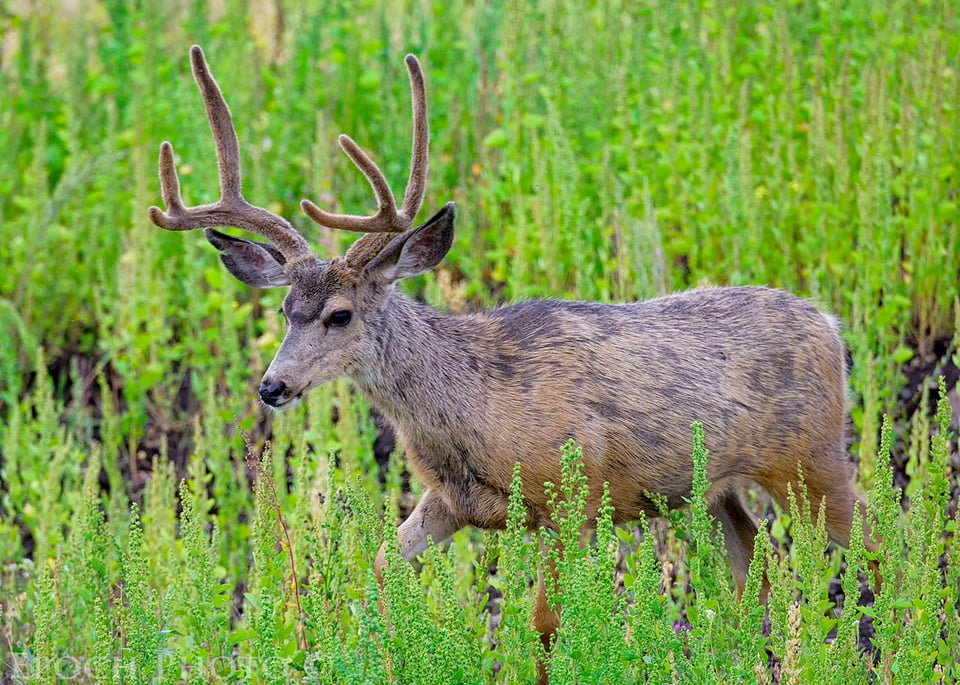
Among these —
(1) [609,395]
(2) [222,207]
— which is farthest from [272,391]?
(1) [609,395]

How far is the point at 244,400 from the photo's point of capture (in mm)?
7215

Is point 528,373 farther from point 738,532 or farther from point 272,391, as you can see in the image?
point 738,532

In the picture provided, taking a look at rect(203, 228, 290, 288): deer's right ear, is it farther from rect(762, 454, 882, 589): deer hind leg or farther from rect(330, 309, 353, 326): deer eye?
rect(762, 454, 882, 589): deer hind leg

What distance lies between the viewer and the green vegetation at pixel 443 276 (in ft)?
12.7

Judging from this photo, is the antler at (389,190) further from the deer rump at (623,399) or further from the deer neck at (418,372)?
the deer rump at (623,399)

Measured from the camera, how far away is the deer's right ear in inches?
217

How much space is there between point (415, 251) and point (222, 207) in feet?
2.58

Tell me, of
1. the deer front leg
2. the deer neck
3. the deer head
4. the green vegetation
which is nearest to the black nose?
the deer head

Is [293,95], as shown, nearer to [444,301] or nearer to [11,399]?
[444,301]

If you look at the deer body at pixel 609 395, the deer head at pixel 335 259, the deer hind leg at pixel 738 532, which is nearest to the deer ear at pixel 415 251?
the deer head at pixel 335 259

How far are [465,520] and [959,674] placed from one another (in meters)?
1.87

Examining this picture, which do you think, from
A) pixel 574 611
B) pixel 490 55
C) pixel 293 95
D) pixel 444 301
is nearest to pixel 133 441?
pixel 444 301

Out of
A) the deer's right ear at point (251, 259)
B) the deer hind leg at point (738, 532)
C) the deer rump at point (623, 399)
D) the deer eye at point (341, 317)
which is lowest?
the deer hind leg at point (738, 532)

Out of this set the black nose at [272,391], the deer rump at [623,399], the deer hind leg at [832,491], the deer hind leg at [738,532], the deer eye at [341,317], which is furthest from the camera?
the deer hind leg at [738,532]
